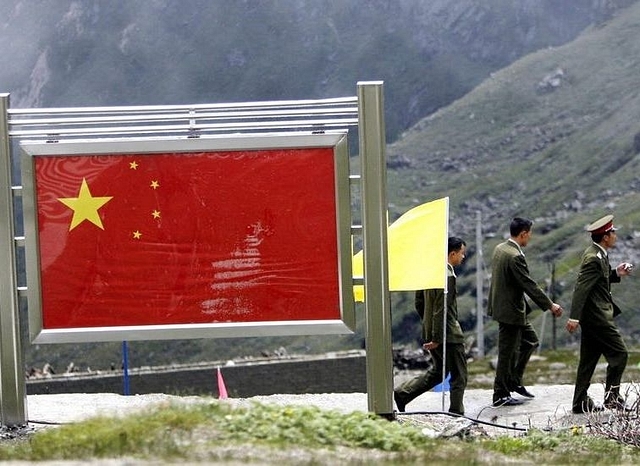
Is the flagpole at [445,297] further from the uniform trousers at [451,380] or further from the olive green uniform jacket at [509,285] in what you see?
the olive green uniform jacket at [509,285]

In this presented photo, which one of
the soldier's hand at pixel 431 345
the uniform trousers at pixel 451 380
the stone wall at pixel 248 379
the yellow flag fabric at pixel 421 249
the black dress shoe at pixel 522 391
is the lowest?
the stone wall at pixel 248 379

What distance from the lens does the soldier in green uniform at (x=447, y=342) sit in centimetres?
1419

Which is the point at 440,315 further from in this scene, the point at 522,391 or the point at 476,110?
the point at 476,110

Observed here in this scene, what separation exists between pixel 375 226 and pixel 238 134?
1449 mm

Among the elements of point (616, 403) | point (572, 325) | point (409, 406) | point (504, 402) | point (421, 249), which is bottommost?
point (409, 406)

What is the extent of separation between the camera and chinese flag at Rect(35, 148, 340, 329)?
12.1 meters

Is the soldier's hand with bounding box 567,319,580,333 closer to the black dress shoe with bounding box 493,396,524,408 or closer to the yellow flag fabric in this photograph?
the yellow flag fabric

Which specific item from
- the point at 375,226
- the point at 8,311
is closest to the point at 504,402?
the point at 375,226

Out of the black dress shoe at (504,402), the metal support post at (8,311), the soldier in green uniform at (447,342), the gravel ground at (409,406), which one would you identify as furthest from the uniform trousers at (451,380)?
the metal support post at (8,311)

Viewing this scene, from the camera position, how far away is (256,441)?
29.0 ft

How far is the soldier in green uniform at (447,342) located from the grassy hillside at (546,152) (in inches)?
3152

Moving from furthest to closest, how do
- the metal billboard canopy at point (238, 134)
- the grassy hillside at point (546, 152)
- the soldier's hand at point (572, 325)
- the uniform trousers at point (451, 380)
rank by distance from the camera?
the grassy hillside at point (546, 152)
the uniform trousers at point (451, 380)
the soldier's hand at point (572, 325)
the metal billboard canopy at point (238, 134)

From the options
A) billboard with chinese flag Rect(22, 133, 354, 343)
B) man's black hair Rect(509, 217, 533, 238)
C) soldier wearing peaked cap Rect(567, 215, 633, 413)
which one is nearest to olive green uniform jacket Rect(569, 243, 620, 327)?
soldier wearing peaked cap Rect(567, 215, 633, 413)

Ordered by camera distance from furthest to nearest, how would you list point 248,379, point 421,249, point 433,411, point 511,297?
point 248,379, point 511,297, point 433,411, point 421,249
